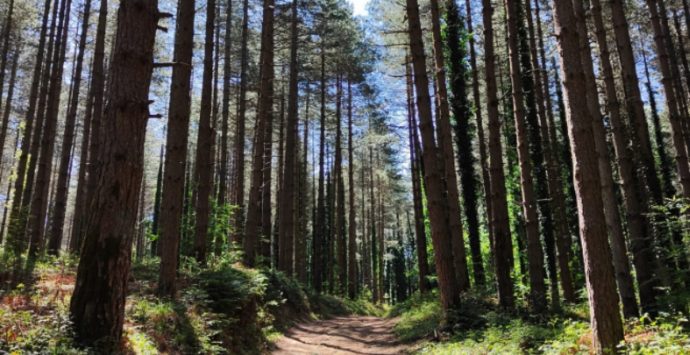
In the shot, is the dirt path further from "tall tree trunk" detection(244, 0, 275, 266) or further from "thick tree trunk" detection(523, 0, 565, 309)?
"thick tree trunk" detection(523, 0, 565, 309)

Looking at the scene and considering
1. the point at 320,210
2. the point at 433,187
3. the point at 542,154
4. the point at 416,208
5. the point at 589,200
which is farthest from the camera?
the point at 320,210

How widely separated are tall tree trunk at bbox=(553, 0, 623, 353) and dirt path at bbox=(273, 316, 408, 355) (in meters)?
5.01

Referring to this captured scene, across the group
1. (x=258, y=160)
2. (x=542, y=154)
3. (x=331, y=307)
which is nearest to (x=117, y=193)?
(x=258, y=160)

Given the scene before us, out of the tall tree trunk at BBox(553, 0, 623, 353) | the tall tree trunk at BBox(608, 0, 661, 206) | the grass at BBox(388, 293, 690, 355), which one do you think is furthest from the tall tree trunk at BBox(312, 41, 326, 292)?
the tall tree trunk at BBox(553, 0, 623, 353)

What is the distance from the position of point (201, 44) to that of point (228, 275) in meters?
15.7

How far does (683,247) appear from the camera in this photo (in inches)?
296

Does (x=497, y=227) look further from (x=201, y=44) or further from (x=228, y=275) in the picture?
(x=201, y=44)

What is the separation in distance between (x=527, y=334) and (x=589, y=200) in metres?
2.80

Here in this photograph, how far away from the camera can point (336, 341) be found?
38.1ft

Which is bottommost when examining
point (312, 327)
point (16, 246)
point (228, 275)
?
point (312, 327)

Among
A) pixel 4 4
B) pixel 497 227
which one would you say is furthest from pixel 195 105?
pixel 497 227

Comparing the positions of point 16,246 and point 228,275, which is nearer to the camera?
point 16,246

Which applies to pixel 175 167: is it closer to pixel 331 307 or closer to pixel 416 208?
pixel 331 307

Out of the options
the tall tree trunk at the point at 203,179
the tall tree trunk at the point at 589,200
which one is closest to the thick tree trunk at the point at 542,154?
the tall tree trunk at the point at 589,200
